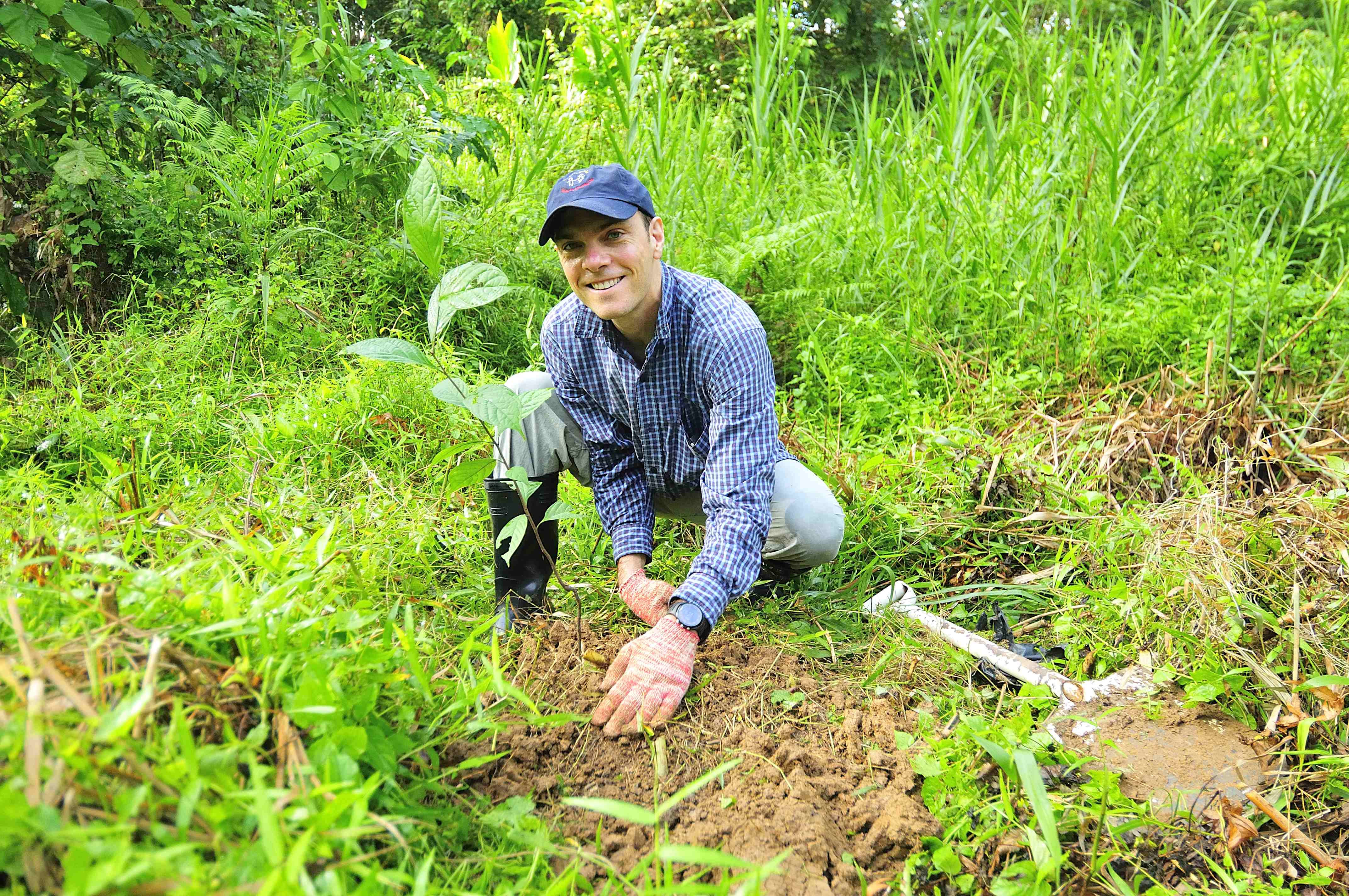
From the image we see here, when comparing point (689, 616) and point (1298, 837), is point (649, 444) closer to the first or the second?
point (689, 616)

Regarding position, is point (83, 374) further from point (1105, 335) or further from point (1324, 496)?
point (1324, 496)

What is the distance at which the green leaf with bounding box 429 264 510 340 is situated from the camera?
1.53 meters

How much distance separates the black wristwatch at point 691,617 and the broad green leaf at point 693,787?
0.87 feet

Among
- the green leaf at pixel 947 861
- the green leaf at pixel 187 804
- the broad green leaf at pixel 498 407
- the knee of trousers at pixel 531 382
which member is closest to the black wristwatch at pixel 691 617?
the broad green leaf at pixel 498 407

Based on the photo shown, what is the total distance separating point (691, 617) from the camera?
5.68 feet

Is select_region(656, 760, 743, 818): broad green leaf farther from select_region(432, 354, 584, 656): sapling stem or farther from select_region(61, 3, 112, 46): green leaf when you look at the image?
select_region(61, 3, 112, 46): green leaf

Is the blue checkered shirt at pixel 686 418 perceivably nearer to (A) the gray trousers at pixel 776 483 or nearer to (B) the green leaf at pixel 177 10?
(A) the gray trousers at pixel 776 483

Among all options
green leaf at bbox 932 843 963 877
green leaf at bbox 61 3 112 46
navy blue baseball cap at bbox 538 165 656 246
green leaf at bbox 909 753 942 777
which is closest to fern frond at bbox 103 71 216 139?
green leaf at bbox 61 3 112 46

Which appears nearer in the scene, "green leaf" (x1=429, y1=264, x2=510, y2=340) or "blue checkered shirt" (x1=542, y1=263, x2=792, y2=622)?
"green leaf" (x1=429, y1=264, x2=510, y2=340)

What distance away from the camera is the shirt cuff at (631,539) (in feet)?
7.20

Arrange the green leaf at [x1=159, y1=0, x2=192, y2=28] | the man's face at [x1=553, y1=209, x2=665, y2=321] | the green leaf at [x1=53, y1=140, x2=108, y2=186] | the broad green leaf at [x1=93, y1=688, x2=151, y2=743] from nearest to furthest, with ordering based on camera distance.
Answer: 1. the broad green leaf at [x1=93, y1=688, x2=151, y2=743]
2. the man's face at [x1=553, y1=209, x2=665, y2=321]
3. the green leaf at [x1=159, y1=0, x2=192, y2=28]
4. the green leaf at [x1=53, y1=140, x2=108, y2=186]

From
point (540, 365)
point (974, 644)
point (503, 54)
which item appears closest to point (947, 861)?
point (974, 644)

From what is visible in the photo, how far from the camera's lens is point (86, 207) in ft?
11.1

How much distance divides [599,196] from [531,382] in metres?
0.63
